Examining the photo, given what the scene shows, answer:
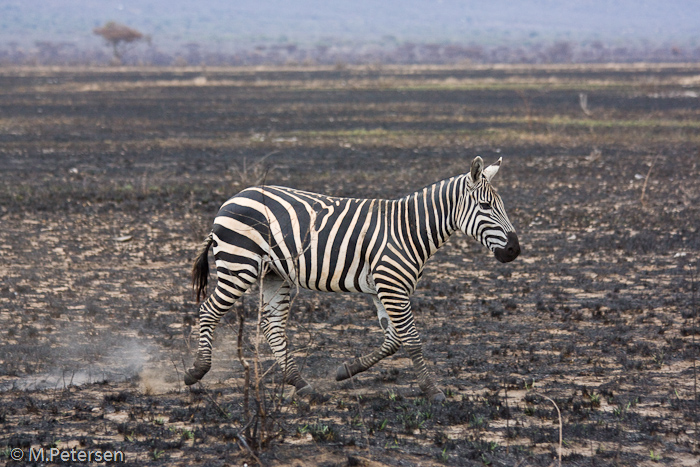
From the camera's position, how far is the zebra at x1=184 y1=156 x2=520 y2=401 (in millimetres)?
6793

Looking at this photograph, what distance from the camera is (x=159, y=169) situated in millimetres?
20047

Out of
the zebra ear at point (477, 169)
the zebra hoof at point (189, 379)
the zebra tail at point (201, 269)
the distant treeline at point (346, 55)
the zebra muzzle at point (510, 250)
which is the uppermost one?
the distant treeline at point (346, 55)

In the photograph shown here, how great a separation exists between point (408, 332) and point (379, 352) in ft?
1.62

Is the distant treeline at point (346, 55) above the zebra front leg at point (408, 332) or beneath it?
above

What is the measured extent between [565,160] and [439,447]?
1723 cm

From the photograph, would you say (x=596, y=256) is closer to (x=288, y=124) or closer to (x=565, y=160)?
(x=565, y=160)

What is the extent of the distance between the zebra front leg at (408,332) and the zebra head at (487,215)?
0.95 meters

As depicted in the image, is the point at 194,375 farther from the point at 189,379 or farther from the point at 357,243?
the point at 357,243

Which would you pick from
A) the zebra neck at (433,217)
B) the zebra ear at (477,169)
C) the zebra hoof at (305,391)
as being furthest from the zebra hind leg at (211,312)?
the zebra ear at (477,169)

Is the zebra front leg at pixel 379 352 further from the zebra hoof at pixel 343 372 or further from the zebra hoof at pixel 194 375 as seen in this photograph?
the zebra hoof at pixel 194 375

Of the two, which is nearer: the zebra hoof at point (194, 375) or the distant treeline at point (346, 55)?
the zebra hoof at point (194, 375)

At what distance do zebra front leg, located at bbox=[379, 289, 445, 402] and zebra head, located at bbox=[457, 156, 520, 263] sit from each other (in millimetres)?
949

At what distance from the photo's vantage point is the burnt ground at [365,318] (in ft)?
19.6

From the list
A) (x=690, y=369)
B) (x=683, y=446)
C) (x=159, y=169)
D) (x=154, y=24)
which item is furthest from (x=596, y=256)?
(x=154, y=24)
